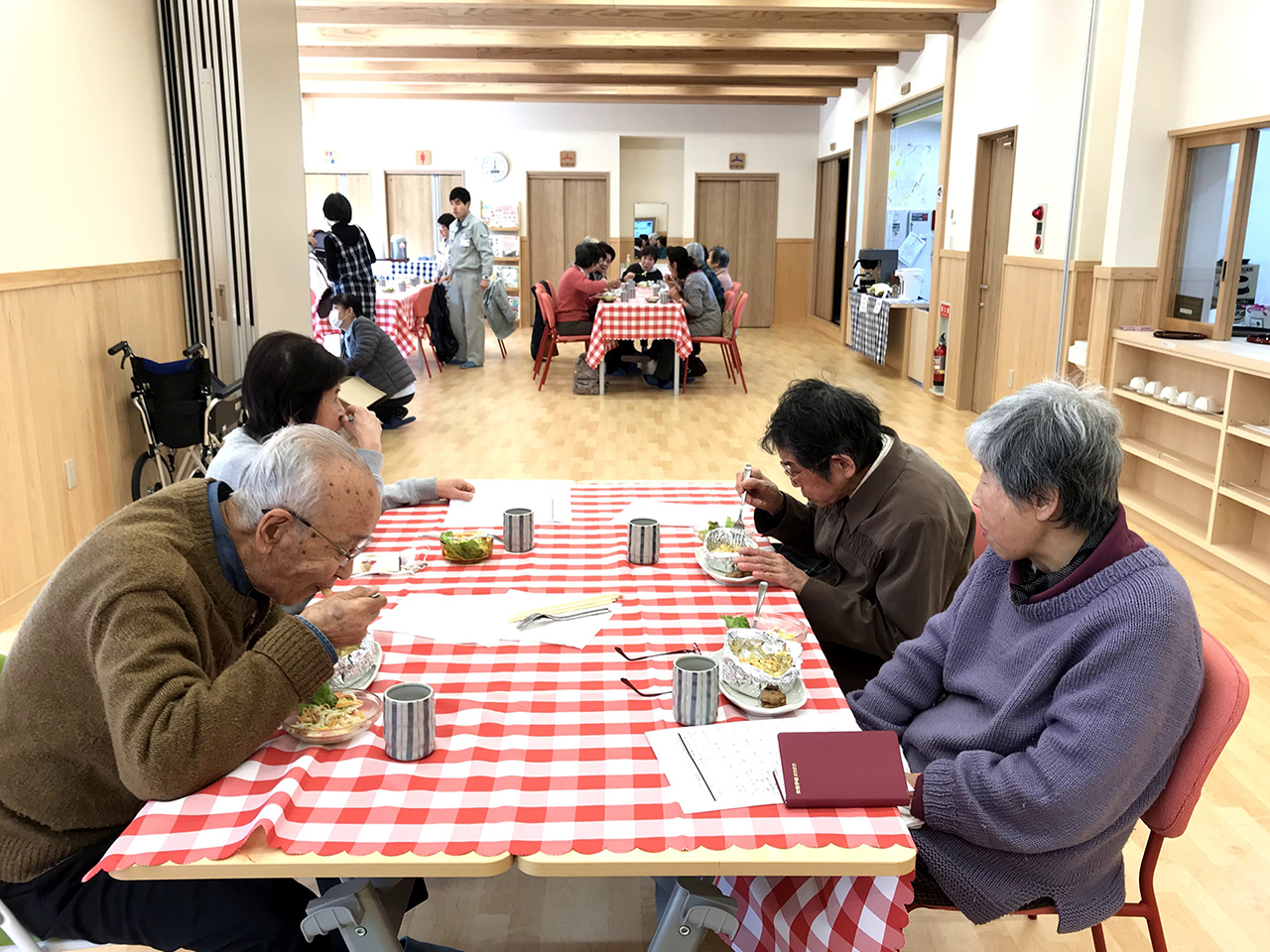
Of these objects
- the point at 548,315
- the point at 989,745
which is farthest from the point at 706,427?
the point at 989,745

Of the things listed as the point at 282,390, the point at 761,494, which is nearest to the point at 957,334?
the point at 761,494

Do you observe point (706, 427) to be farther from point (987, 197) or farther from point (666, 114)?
point (666, 114)

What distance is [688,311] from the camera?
28.5 feet

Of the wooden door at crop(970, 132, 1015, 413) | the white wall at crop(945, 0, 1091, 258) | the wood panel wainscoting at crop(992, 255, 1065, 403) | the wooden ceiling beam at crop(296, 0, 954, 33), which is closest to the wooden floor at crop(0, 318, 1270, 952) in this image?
the wooden door at crop(970, 132, 1015, 413)

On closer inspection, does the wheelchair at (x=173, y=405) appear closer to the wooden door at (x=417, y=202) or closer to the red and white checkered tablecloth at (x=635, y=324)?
the red and white checkered tablecloth at (x=635, y=324)

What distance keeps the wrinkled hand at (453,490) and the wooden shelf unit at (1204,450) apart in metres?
2.42

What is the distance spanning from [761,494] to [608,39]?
7.28 meters

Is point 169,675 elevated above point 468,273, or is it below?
below

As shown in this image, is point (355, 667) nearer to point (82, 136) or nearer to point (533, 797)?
point (533, 797)

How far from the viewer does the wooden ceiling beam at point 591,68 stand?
10.5 metres

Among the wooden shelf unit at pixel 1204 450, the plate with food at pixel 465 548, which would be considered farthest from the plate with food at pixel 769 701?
the wooden shelf unit at pixel 1204 450

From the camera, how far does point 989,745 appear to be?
5.16 feet

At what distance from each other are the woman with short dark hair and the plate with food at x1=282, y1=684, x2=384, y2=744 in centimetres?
677

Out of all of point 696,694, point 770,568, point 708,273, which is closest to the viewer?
point 696,694
